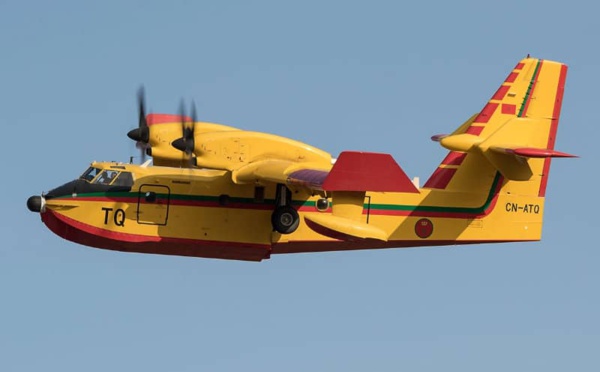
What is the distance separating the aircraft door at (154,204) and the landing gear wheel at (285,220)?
7.59 ft

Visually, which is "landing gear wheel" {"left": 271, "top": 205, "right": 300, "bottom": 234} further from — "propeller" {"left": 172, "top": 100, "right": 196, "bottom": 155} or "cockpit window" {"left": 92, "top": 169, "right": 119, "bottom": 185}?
"cockpit window" {"left": 92, "top": 169, "right": 119, "bottom": 185}

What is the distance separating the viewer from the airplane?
27.6m

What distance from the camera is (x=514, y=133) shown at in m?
28.9

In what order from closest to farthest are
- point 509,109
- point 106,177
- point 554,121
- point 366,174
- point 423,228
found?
1. point 366,174
2. point 106,177
3. point 423,228
4. point 554,121
5. point 509,109

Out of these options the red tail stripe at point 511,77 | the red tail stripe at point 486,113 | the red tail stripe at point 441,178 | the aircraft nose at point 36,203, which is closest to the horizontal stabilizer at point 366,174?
the red tail stripe at point 441,178

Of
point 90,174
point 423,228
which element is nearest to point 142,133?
point 90,174

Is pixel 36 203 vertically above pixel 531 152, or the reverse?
pixel 531 152

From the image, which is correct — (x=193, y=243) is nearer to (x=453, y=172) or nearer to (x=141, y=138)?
(x=141, y=138)

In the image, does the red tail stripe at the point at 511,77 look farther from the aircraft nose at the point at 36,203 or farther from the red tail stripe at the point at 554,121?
the aircraft nose at the point at 36,203

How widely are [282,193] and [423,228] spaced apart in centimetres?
328

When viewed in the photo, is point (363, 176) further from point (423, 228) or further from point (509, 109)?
point (509, 109)

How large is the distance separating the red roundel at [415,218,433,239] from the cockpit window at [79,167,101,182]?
22.7 feet

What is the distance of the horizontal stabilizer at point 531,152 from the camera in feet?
87.9

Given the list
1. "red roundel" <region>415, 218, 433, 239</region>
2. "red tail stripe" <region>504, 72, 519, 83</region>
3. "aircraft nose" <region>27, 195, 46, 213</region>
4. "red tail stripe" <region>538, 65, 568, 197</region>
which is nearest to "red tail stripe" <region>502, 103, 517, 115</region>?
"red tail stripe" <region>504, 72, 519, 83</region>
